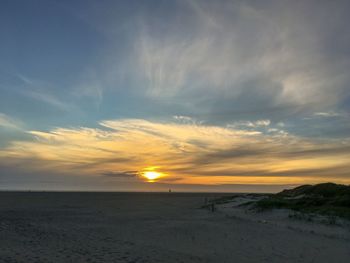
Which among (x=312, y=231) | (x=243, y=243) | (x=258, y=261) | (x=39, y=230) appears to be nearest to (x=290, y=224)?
(x=312, y=231)

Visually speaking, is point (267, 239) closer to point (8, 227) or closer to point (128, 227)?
point (128, 227)

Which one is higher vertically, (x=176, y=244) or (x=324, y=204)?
(x=324, y=204)

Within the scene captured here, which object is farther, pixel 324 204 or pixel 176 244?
pixel 324 204

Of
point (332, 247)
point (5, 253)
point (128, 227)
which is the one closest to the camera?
point (5, 253)

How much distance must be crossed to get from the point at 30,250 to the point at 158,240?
8.71 meters

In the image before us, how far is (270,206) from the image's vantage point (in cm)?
4728

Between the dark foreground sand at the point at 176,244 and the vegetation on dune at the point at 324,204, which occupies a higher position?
the vegetation on dune at the point at 324,204

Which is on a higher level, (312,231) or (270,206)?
(270,206)

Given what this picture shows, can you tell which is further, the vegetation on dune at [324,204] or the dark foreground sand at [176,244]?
the vegetation on dune at [324,204]

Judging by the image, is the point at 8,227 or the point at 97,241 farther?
the point at 8,227

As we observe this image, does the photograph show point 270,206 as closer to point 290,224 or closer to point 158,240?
point 290,224

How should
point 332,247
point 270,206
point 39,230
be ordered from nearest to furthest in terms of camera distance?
1. point 332,247
2. point 39,230
3. point 270,206

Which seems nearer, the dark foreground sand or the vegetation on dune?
the dark foreground sand

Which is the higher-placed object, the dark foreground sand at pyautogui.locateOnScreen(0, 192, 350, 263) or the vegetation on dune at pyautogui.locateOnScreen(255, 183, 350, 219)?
the vegetation on dune at pyautogui.locateOnScreen(255, 183, 350, 219)
